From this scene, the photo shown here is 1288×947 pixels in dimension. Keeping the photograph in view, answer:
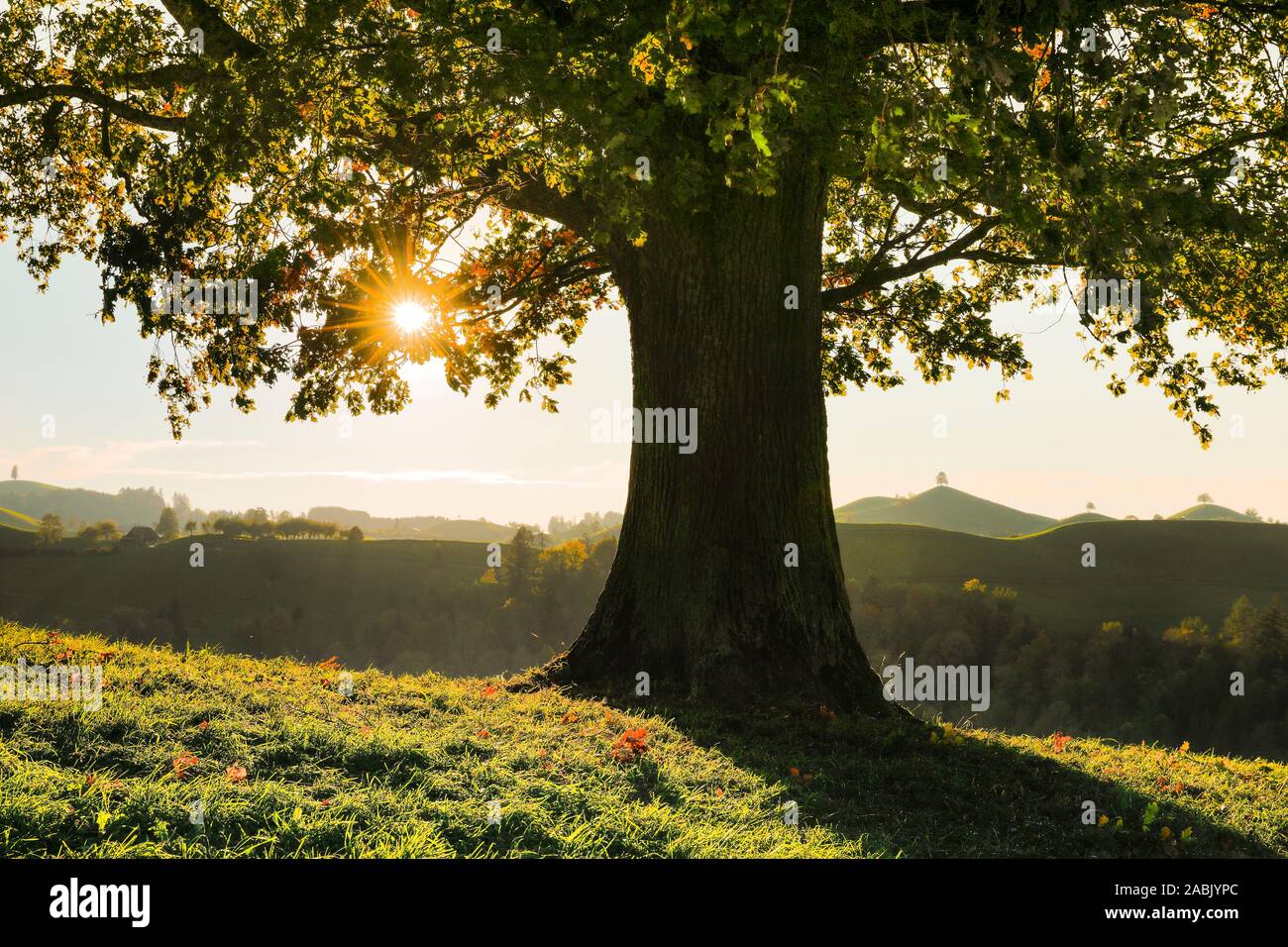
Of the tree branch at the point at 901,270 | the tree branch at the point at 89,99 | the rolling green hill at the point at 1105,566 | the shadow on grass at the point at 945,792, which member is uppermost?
the tree branch at the point at 89,99

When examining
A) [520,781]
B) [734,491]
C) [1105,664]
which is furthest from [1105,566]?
[520,781]

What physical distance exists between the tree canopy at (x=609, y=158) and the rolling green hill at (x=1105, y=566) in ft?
364

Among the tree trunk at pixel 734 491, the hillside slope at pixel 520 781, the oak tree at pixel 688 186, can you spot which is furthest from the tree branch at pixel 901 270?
the hillside slope at pixel 520 781

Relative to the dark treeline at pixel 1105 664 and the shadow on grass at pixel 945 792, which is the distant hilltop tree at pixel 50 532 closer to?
the dark treeline at pixel 1105 664

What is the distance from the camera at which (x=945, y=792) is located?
7805mm

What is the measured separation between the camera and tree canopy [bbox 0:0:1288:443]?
26.8ft

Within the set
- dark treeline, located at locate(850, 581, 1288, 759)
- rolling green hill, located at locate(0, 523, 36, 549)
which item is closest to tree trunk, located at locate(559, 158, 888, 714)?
dark treeline, located at locate(850, 581, 1288, 759)

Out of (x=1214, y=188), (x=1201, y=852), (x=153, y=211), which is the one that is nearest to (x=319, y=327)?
(x=153, y=211)

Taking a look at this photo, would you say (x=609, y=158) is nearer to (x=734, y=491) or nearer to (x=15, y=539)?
(x=734, y=491)

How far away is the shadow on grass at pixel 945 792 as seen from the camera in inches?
271

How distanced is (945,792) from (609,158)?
247 inches

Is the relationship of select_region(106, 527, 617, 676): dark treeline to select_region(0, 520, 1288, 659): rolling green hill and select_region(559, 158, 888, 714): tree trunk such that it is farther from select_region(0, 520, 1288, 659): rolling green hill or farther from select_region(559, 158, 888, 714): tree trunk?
select_region(559, 158, 888, 714): tree trunk

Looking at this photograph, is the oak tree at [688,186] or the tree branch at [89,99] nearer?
the oak tree at [688,186]

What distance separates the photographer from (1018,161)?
8.24 meters
